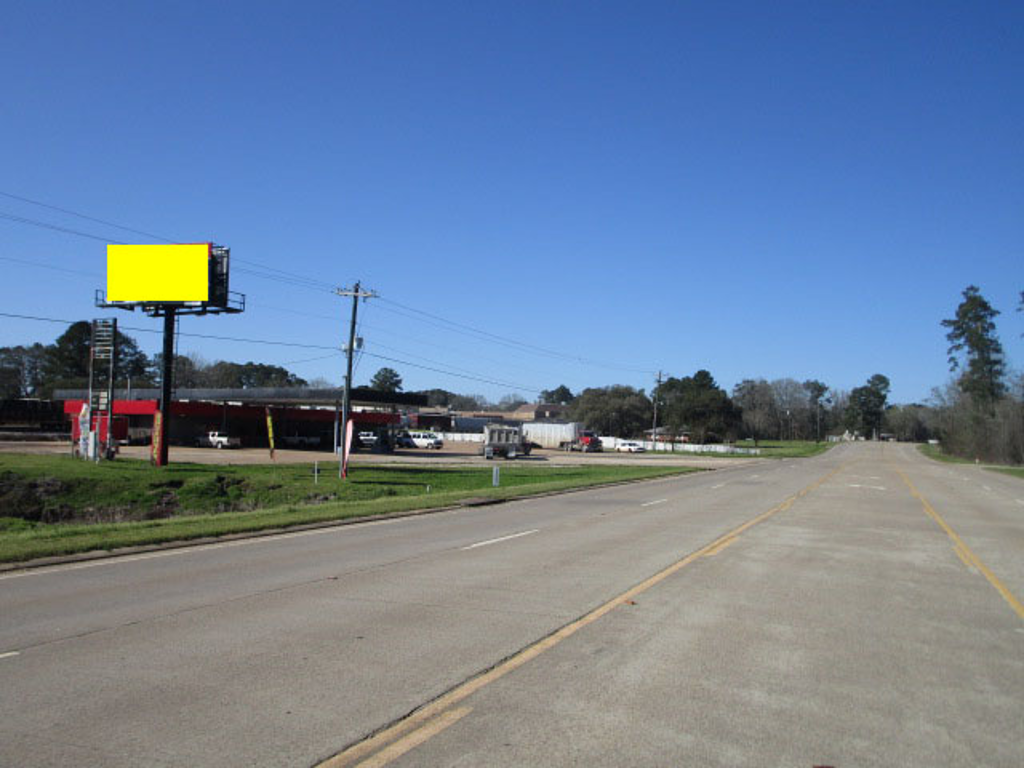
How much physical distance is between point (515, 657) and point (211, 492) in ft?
96.7

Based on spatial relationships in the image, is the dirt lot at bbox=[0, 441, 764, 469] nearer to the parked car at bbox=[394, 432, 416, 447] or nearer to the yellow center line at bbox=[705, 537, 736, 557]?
the parked car at bbox=[394, 432, 416, 447]

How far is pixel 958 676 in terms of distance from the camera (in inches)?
271

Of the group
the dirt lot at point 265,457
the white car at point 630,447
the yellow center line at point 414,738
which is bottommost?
the yellow center line at point 414,738

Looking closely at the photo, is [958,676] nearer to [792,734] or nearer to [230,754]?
[792,734]

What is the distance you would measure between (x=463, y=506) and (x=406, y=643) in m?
16.3

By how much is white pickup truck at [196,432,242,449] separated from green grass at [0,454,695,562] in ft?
84.7

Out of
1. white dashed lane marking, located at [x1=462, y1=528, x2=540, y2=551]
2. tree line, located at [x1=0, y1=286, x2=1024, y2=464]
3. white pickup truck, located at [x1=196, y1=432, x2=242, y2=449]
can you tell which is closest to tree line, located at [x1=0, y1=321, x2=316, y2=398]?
tree line, located at [x1=0, y1=286, x2=1024, y2=464]

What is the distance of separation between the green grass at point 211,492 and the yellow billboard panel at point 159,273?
8.92 m

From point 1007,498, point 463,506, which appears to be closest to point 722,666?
point 463,506

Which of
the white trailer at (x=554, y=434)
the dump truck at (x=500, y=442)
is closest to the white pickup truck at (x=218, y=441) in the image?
the dump truck at (x=500, y=442)

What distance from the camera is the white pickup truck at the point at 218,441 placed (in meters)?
68.1

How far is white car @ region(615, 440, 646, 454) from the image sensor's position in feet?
308

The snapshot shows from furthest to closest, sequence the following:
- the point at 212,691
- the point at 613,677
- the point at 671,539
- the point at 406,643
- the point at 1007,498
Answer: the point at 1007,498 < the point at 671,539 < the point at 406,643 < the point at 613,677 < the point at 212,691

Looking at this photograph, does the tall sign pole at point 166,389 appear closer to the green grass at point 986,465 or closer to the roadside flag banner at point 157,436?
the roadside flag banner at point 157,436
